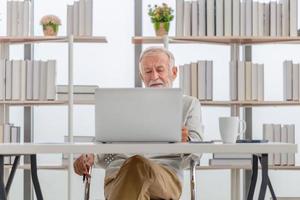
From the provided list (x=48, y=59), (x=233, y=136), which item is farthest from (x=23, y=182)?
(x=233, y=136)

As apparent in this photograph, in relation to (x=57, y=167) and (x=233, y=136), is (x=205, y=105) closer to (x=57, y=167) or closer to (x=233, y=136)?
(x=57, y=167)

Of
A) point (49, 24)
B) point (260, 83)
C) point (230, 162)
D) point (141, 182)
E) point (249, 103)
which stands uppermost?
point (49, 24)

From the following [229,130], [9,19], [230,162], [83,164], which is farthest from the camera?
[9,19]

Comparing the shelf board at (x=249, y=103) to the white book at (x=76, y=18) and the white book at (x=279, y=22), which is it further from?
the white book at (x=76, y=18)

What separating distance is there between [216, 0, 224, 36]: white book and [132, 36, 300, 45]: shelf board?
57 millimetres

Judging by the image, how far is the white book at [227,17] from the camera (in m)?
4.34

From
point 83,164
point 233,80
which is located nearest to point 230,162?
point 233,80

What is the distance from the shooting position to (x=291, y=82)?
4371 mm

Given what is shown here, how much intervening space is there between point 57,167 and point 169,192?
222 cm

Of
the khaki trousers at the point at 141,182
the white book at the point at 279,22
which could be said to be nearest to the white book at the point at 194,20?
the white book at the point at 279,22

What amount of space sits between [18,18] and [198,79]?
1396mm

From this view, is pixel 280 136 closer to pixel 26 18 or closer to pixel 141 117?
pixel 26 18

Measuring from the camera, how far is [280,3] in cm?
441

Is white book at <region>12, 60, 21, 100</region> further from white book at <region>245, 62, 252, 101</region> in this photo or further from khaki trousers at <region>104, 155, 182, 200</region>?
khaki trousers at <region>104, 155, 182, 200</region>
